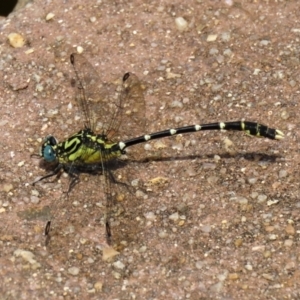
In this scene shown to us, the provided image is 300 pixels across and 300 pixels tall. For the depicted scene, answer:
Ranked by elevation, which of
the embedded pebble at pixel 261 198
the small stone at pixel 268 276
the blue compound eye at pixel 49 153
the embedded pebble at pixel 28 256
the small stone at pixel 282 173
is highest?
the blue compound eye at pixel 49 153

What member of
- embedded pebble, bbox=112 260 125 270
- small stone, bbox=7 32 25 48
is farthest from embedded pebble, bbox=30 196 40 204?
small stone, bbox=7 32 25 48

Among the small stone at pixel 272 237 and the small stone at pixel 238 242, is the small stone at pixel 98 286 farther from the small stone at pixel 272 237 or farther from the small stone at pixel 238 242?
the small stone at pixel 272 237

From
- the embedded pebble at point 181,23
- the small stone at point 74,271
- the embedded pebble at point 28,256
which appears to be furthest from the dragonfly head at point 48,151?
the embedded pebble at point 181,23

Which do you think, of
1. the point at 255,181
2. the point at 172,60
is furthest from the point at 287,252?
the point at 172,60

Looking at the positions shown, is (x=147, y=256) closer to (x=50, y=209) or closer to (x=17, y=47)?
(x=50, y=209)

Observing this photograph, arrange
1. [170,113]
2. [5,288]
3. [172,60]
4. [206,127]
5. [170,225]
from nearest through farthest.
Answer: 1. [5,288]
2. [170,225]
3. [206,127]
4. [170,113]
5. [172,60]

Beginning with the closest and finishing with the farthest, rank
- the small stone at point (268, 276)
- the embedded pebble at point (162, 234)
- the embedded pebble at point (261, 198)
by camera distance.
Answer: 1. the small stone at point (268, 276)
2. the embedded pebble at point (162, 234)
3. the embedded pebble at point (261, 198)
